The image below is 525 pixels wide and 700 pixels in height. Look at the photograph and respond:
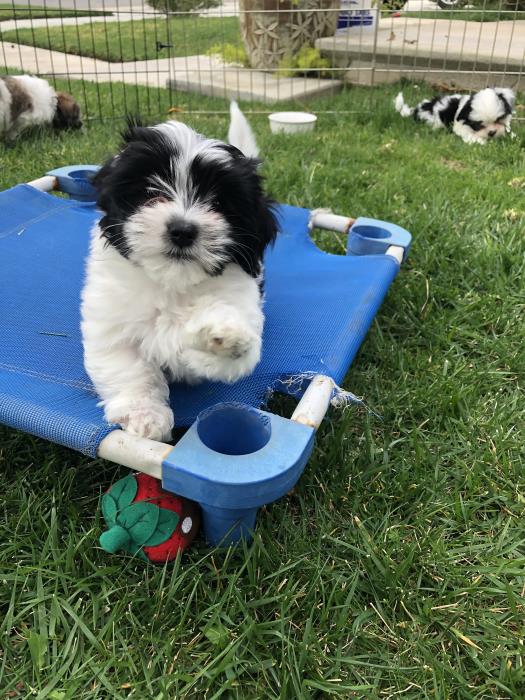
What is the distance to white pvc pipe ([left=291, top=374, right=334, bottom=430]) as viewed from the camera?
62.2 inches

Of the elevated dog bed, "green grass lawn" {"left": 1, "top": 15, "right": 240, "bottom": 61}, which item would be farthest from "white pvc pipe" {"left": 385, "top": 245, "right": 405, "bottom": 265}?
"green grass lawn" {"left": 1, "top": 15, "right": 240, "bottom": 61}

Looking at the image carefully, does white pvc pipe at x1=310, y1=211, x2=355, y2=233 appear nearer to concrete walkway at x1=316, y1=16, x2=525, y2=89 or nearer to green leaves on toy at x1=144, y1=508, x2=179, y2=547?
green leaves on toy at x1=144, y1=508, x2=179, y2=547

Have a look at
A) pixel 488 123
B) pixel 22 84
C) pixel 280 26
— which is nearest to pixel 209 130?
pixel 22 84

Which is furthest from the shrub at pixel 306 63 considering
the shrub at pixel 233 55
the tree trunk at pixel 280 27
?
the shrub at pixel 233 55

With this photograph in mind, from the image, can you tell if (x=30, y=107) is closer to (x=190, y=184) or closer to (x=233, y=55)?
(x=233, y=55)

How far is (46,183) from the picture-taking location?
3178mm

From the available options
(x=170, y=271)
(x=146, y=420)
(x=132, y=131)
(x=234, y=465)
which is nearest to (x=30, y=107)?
(x=132, y=131)

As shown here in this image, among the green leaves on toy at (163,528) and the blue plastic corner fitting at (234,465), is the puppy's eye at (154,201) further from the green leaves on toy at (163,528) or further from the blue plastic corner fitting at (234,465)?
the green leaves on toy at (163,528)

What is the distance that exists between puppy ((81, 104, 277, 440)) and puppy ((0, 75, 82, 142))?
3470mm

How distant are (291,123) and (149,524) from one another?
4262 mm

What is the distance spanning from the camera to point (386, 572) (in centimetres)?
147

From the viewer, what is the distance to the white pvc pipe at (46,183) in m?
3.12

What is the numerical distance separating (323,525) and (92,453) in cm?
63

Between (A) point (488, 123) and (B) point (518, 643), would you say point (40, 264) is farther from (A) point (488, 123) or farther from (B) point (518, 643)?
(A) point (488, 123)
